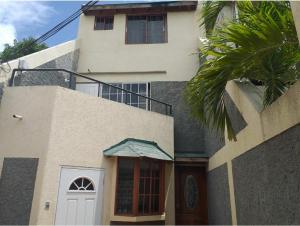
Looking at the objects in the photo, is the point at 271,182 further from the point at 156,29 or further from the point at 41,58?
the point at 156,29

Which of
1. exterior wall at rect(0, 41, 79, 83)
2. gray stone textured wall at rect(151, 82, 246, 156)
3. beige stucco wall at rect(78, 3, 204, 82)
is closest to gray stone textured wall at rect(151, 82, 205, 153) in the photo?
gray stone textured wall at rect(151, 82, 246, 156)

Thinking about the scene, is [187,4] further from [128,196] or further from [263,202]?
[263,202]

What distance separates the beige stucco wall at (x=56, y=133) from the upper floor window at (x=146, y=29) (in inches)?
205

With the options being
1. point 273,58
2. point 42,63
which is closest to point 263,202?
point 273,58

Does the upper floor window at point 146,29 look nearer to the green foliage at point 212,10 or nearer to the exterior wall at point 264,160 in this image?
the green foliage at point 212,10

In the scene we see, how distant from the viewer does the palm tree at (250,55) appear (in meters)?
3.67

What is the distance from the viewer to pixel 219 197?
26.6 feet

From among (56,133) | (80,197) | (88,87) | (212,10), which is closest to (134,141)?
(80,197)

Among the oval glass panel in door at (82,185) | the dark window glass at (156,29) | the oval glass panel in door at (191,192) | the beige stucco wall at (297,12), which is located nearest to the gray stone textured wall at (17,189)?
the oval glass panel in door at (82,185)

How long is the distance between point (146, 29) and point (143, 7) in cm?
104

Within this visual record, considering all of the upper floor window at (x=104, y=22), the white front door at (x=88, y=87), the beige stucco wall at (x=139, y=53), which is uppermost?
the upper floor window at (x=104, y=22)

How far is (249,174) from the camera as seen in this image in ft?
17.0

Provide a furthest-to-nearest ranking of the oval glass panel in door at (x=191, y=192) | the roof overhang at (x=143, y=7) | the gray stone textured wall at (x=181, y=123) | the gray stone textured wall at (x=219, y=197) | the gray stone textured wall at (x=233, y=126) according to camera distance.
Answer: the roof overhang at (x=143, y=7)
the gray stone textured wall at (x=181, y=123)
the oval glass panel in door at (x=191, y=192)
the gray stone textured wall at (x=219, y=197)
the gray stone textured wall at (x=233, y=126)

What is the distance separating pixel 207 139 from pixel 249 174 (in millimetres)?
5203
